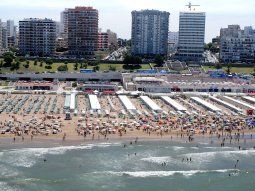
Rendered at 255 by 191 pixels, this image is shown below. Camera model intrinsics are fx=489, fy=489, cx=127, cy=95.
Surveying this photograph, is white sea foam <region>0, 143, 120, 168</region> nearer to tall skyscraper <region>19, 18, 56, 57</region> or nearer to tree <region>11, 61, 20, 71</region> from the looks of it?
tree <region>11, 61, 20, 71</region>

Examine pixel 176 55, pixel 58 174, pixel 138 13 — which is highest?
pixel 138 13

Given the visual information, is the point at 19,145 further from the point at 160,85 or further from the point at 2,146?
the point at 160,85

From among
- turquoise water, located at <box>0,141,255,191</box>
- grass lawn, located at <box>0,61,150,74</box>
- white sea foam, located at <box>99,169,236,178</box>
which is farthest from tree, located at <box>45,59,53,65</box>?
white sea foam, located at <box>99,169,236,178</box>

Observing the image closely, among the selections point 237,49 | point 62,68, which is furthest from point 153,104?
point 237,49

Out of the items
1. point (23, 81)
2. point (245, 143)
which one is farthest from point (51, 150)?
point (23, 81)

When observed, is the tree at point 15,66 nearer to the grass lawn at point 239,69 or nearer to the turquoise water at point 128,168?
the grass lawn at point 239,69

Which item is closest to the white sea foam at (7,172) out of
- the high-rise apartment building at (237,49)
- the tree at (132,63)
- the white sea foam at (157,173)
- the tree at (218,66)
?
the white sea foam at (157,173)
